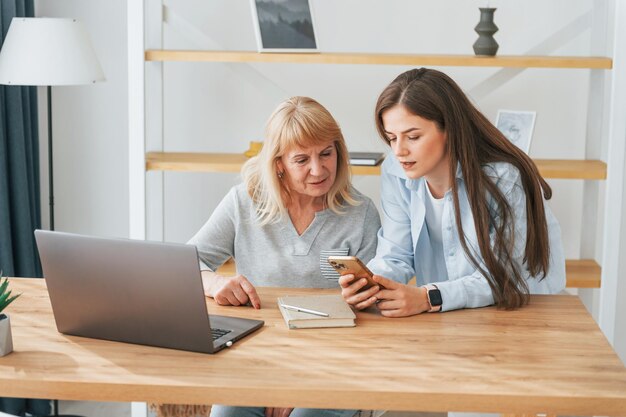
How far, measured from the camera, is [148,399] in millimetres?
1721

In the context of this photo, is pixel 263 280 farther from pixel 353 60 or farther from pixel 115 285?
pixel 353 60

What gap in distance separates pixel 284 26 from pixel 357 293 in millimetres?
1531

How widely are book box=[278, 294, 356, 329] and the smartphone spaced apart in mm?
82

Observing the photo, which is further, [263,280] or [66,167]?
[66,167]

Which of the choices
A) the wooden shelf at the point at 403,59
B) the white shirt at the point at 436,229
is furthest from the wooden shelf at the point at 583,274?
the white shirt at the point at 436,229

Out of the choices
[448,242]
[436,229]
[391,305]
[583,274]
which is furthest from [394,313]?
[583,274]

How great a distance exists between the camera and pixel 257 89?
12.6 feet

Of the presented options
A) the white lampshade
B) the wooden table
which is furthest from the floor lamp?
the wooden table

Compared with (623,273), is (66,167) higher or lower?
higher

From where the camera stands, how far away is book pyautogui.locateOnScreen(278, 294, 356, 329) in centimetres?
206

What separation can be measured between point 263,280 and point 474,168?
704 mm

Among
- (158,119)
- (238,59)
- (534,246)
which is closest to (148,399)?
(534,246)

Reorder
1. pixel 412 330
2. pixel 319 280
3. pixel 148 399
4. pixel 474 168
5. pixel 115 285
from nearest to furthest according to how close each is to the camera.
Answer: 1. pixel 148 399
2. pixel 115 285
3. pixel 412 330
4. pixel 474 168
5. pixel 319 280

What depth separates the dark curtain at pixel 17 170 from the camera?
3.39 m
